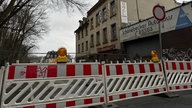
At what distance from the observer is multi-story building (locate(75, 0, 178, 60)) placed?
21.8m

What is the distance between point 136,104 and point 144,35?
1292 cm

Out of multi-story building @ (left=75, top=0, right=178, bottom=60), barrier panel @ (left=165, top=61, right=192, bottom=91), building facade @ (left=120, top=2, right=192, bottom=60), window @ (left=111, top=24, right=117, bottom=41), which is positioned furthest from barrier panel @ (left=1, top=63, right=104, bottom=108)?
window @ (left=111, top=24, right=117, bottom=41)

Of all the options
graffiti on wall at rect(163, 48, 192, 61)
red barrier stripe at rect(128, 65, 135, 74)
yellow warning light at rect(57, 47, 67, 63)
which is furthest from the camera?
graffiti on wall at rect(163, 48, 192, 61)

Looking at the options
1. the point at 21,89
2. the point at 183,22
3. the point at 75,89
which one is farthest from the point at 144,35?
the point at 21,89

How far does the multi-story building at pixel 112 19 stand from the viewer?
21844 millimetres

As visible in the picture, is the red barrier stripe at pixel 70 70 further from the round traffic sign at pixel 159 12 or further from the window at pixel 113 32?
the window at pixel 113 32

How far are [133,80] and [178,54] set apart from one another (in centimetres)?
970

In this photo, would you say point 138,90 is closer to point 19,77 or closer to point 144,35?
point 19,77

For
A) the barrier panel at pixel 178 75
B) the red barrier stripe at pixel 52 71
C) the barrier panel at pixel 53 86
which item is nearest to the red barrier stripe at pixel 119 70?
the barrier panel at pixel 53 86

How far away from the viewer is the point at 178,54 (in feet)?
46.5

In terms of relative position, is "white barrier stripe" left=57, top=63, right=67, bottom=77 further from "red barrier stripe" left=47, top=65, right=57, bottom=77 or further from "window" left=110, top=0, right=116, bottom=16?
"window" left=110, top=0, right=116, bottom=16

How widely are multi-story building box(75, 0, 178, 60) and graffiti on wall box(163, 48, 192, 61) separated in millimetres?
5175

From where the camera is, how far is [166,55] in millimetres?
15516

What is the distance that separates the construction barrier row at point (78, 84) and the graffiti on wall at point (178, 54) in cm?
768
